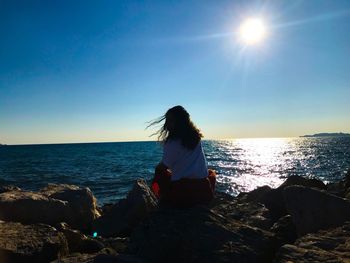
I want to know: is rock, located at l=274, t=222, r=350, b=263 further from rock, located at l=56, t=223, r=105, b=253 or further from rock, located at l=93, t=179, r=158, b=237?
rock, located at l=93, t=179, r=158, b=237

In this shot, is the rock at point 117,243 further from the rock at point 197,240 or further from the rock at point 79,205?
the rock at point 79,205

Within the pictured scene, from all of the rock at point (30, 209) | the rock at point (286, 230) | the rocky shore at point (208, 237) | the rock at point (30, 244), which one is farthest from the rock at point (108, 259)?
the rock at point (30, 209)

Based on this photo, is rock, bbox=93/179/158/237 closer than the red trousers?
No

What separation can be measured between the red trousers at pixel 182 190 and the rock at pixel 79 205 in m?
5.07

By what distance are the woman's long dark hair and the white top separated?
8cm

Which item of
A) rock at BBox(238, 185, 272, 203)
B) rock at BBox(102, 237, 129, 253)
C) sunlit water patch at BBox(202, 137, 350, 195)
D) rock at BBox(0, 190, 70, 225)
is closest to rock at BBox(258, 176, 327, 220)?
rock at BBox(238, 185, 272, 203)

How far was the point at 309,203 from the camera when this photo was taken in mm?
6320

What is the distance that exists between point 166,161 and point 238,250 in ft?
6.21

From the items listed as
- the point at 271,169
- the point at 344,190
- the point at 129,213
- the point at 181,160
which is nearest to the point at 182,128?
the point at 181,160

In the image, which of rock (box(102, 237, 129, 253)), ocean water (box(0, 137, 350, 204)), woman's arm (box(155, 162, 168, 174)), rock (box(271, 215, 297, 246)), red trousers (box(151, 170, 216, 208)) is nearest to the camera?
red trousers (box(151, 170, 216, 208))

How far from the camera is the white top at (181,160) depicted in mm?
5832

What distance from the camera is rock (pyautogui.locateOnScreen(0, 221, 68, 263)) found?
5.26 m

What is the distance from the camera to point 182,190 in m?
5.84

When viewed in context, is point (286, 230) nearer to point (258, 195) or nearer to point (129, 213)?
point (129, 213)
